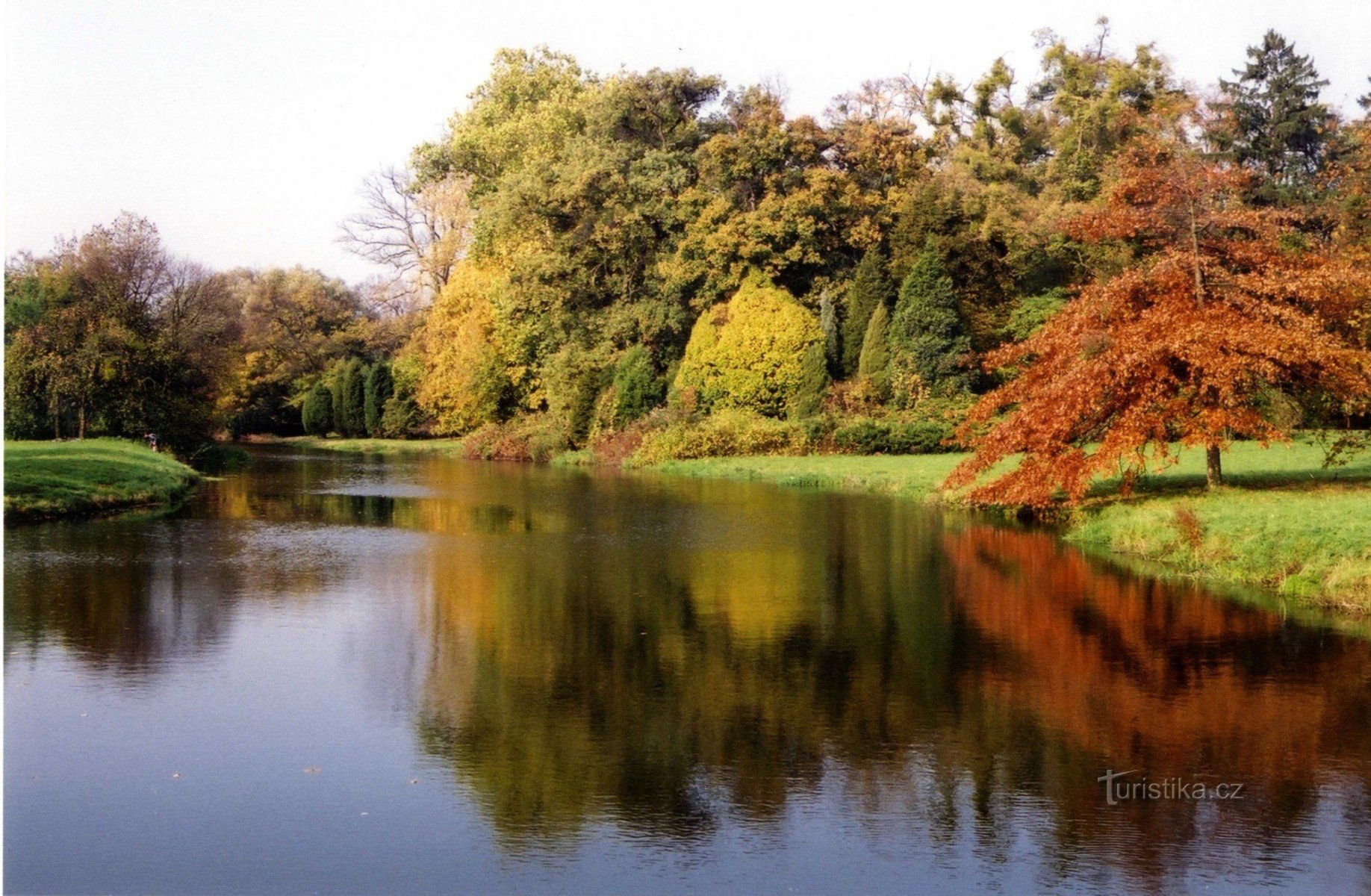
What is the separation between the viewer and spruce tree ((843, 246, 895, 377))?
36.3m

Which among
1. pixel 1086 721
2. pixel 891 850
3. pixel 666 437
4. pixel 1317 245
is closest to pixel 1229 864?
pixel 891 850

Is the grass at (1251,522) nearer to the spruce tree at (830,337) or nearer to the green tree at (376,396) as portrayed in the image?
the spruce tree at (830,337)

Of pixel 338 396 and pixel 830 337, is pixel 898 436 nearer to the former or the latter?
pixel 830 337

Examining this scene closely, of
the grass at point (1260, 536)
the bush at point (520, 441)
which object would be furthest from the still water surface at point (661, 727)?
the bush at point (520, 441)

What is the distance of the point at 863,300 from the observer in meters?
36.5

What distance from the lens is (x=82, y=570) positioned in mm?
15312

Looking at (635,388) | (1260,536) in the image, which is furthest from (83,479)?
(1260,536)

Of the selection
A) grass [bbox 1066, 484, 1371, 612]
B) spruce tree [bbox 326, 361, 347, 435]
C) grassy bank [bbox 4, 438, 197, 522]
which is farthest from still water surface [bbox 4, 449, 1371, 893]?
spruce tree [bbox 326, 361, 347, 435]

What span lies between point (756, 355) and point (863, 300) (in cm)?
339

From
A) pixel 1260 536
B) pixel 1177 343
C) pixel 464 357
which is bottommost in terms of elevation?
pixel 1260 536

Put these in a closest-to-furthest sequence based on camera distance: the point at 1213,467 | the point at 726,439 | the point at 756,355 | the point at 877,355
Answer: the point at 1213,467 → the point at 877,355 → the point at 726,439 → the point at 756,355

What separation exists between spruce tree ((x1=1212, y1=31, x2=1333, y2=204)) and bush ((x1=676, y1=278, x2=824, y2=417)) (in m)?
15.3

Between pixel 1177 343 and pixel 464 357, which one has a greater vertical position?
pixel 464 357

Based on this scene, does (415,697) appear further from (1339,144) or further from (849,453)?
(1339,144)
